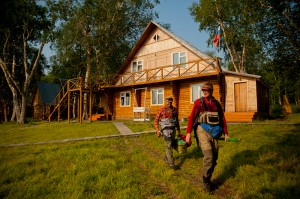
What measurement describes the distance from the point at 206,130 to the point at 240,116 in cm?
1145

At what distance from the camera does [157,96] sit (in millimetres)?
20234

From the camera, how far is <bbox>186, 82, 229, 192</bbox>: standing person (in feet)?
14.0

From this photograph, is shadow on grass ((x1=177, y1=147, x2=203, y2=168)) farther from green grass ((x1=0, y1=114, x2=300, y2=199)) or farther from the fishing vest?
the fishing vest

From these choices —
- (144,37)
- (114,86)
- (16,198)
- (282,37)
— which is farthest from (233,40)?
(16,198)

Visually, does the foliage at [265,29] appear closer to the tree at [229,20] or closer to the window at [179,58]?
the tree at [229,20]

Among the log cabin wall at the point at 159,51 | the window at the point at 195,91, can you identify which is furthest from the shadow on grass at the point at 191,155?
the log cabin wall at the point at 159,51

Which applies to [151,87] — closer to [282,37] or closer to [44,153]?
[282,37]

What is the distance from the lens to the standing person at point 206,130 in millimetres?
4277

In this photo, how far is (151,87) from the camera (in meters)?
20.6

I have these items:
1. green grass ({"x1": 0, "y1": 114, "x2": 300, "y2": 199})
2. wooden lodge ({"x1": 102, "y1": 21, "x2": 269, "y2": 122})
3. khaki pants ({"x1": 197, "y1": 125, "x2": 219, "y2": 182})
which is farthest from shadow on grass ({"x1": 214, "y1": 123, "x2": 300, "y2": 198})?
wooden lodge ({"x1": 102, "y1": 21, "x2": 269, "y2": 122})

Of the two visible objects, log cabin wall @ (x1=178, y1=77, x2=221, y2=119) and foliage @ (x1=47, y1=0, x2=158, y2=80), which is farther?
foliage @ (x1=47, y1=0, x2=158, y2=80)

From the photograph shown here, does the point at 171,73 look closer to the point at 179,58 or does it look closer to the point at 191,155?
the point at 179,58

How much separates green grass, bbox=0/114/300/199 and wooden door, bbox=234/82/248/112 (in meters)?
8.28

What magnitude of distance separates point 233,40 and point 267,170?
79.1 feet
